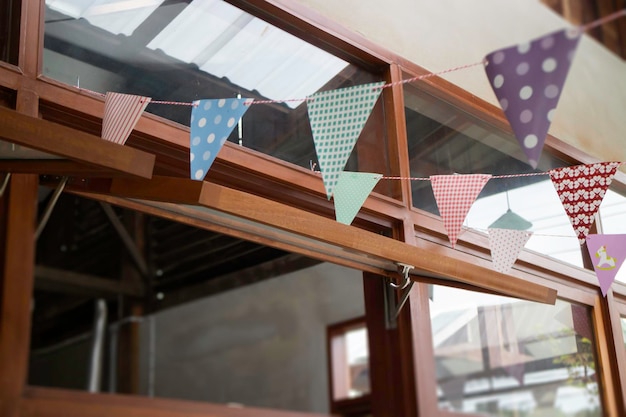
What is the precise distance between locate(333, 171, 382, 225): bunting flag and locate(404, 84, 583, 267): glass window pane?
503mm

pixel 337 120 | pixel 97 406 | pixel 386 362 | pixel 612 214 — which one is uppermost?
pixel 612 214

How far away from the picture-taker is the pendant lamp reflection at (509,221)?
2.97 m

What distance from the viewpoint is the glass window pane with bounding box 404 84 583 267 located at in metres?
2.83

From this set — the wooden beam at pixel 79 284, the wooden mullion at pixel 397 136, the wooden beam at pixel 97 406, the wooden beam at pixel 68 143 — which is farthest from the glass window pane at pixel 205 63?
the wooden beam at pixel 79 284

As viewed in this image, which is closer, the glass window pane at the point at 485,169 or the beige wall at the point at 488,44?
the glass window pane at the point at 485,169

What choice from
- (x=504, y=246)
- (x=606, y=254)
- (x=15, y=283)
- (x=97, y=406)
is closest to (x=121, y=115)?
(x=15, y=283)

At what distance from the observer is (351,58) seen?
276 cm

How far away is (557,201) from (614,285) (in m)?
0.49

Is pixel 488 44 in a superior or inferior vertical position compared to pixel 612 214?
superior

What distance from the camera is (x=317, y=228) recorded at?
2.01m

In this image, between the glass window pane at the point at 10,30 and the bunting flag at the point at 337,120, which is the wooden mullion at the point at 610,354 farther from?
the glass window pane at the point at 10,30

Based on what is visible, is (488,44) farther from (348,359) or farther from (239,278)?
(348,359)

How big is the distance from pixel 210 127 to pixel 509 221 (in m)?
1.50

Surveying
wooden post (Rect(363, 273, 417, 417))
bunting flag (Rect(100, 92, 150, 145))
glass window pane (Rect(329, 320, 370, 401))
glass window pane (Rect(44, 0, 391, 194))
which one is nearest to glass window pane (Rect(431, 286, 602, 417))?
wooden post (Rect(363, 273, 417, 417))
